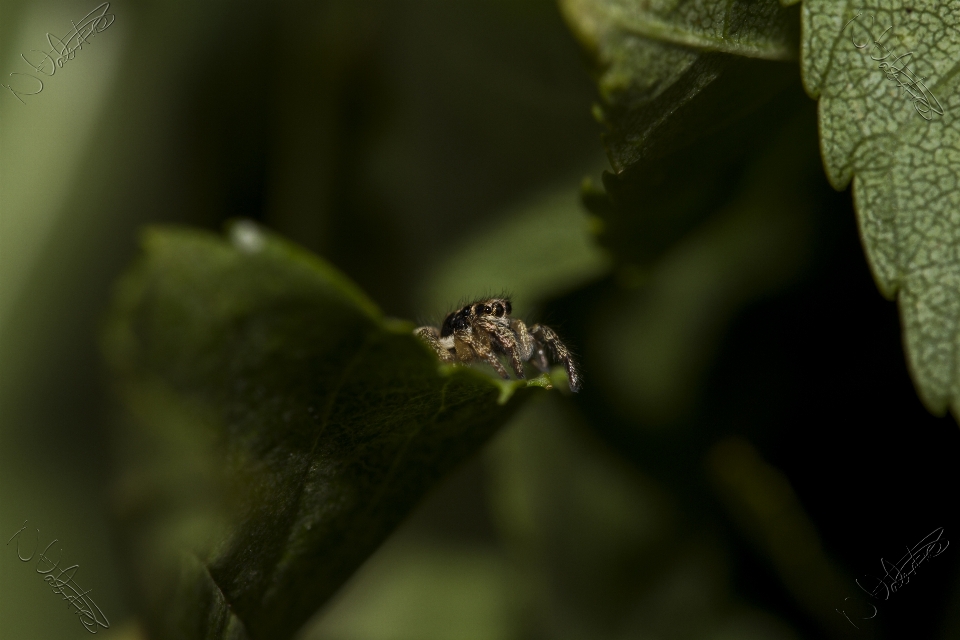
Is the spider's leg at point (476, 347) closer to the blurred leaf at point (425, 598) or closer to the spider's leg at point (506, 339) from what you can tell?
the spider's leg at point (506, 339)

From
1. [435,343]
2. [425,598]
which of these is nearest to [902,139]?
[435,343]

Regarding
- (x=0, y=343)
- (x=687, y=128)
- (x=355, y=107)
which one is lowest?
(x=687, y=128)

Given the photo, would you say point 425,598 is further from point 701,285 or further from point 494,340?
point 701,285

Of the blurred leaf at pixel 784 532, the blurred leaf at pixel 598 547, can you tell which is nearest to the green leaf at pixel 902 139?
the blurred leaf at pixel 784 532

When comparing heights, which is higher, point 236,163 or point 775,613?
A: point 236,163

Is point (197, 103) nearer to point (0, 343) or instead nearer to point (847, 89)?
point (0, 343)

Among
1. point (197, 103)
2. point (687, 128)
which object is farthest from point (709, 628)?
point (197, 103)

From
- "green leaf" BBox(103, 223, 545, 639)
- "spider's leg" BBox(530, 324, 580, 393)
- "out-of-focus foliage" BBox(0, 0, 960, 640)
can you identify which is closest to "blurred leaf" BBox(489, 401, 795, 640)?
"out-of-focus foliage" BBox(0, 0, 960, 640)
